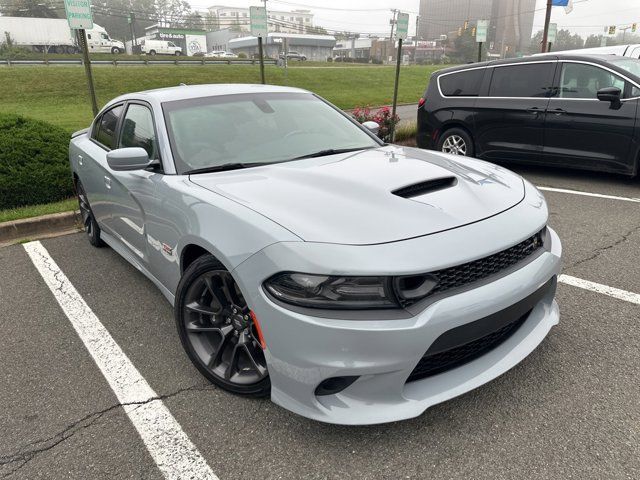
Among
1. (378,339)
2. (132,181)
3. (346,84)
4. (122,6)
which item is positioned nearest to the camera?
(378,339)

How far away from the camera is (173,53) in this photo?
5872 centimetres

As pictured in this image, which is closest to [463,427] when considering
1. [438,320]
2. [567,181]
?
[438,320]

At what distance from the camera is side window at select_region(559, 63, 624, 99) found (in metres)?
6.36

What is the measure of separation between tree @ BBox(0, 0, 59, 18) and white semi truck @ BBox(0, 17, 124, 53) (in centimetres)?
4389

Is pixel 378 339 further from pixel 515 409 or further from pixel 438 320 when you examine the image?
pixel 515 409

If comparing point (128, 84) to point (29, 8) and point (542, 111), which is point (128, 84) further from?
point (29, 8)

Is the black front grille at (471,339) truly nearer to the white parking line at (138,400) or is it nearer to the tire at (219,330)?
the tire at (219,330)

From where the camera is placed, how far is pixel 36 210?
5.82 m

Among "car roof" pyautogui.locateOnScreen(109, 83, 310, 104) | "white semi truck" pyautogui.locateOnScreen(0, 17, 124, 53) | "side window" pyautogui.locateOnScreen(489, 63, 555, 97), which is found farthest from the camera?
"white semi truck" pyautogui.locateOnScreen(0, 17, 124, 53)

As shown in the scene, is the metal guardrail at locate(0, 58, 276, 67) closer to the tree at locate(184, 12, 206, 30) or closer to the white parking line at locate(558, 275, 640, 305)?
the white parking line at locate(558, 275, 640, 305)

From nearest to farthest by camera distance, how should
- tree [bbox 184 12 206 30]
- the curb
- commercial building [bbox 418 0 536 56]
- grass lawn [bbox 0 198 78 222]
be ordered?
the curb → grass lawn [bbox 0 198 78 222] → commercial building [bbox 418 0 536 56] → tree [bbox 184 12 206 30]

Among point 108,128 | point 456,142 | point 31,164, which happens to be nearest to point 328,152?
point 108,128

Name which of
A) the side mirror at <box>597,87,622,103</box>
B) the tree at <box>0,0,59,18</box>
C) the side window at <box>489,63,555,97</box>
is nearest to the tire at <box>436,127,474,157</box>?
the side window at <box>489,63,555,97</box>

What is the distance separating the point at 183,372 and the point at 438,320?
158 centimetres
